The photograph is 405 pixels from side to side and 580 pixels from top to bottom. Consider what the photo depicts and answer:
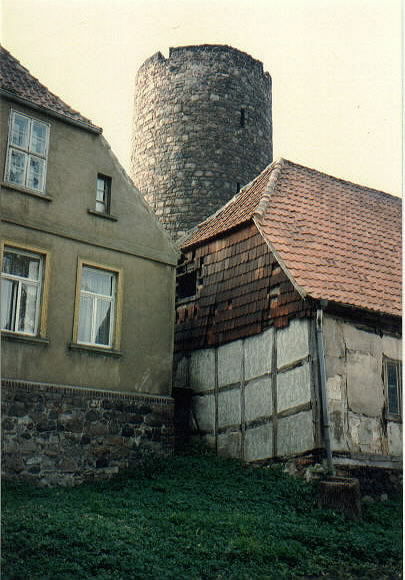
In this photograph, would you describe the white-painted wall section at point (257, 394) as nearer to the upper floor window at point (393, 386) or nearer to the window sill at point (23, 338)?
the upper floor window at point (393, 386)

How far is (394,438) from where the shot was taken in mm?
12984

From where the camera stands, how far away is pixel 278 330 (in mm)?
13203

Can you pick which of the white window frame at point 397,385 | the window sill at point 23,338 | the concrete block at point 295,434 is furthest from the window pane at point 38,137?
the white window frame at point 397,385

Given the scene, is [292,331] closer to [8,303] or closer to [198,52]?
[8,303]

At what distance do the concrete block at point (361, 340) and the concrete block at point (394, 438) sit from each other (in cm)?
128

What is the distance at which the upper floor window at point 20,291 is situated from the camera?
11.8m

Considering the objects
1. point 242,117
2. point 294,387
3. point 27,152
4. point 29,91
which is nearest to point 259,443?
point 294,387

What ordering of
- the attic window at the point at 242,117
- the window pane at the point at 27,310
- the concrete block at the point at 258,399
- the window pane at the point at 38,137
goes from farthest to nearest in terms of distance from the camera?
1. the attic window at the point at 242,117
2. the concrete block at the point at 258,399
3. the window pane at the point at 38,137
4. the window pane at the point at 27,310

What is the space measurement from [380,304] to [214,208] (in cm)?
803

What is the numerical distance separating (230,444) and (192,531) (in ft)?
13.9

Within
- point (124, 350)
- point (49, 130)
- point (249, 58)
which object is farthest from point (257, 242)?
point (249, 58)

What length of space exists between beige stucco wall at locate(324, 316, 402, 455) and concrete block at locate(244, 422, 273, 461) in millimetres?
1259

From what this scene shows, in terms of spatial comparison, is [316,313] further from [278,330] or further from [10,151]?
[10,151]

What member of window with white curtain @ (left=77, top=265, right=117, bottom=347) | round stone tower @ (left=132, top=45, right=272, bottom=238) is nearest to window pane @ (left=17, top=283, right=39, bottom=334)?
window with white curtain @ (left=77, top=265, right=117, bottom=347)
